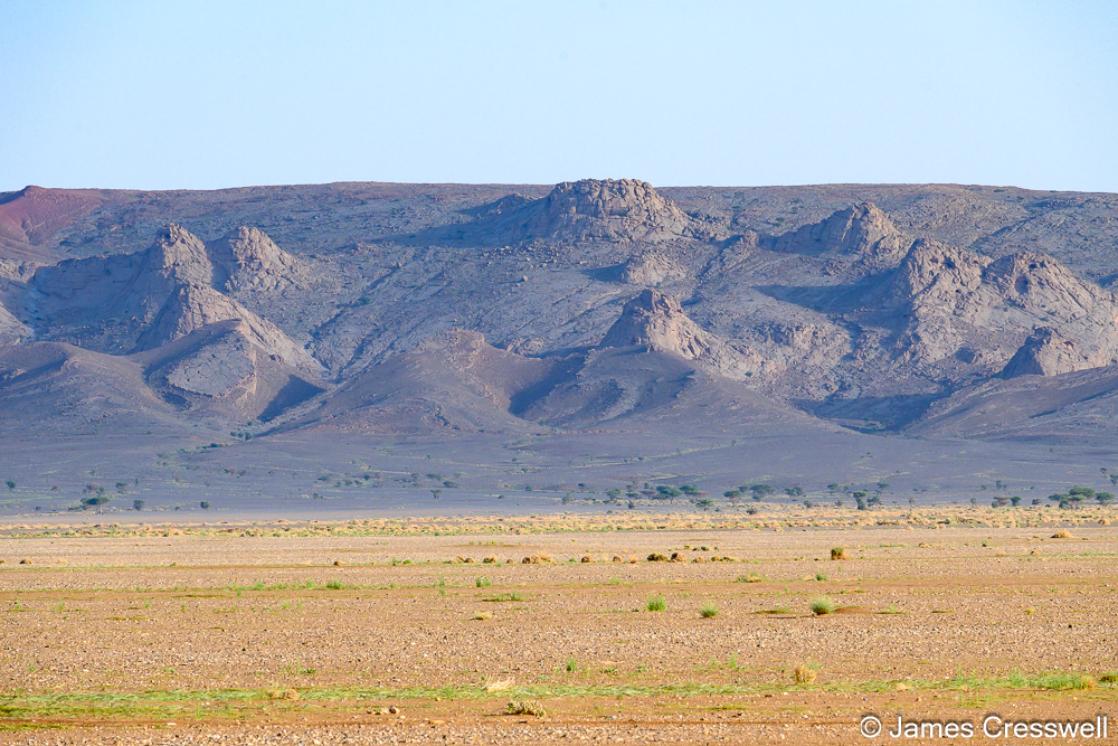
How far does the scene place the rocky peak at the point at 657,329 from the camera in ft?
603

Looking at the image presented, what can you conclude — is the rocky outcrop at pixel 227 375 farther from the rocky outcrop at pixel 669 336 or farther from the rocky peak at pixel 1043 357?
the rocky peak at pixel 1043 357

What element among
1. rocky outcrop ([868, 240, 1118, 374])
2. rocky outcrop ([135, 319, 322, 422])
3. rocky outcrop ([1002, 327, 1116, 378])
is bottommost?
rocky outcrop ([135, 319, 322, 422])

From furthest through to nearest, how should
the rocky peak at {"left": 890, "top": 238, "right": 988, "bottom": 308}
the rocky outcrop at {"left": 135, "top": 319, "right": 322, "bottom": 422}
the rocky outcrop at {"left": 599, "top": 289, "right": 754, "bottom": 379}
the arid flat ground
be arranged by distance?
the rocky peak at {"left": 890, "top": 238, "right": 988, "bottom": 308}
the rocky outcrop at {"left": 599, "top": 289, "right": 754, "bottom": 379}
the rocky outcrop at {"left": 135, "top": 319, "right": 322, "bottom": 422}
the arid flat ground

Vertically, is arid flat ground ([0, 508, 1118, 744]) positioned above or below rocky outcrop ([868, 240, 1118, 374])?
below

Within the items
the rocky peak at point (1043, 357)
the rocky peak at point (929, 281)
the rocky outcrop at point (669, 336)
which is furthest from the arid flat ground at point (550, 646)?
the rocky peak at point (929, 281)

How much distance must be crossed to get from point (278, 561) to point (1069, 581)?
24.0 m

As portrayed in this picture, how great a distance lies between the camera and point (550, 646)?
83.5 feet

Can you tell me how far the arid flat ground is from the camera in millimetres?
18516

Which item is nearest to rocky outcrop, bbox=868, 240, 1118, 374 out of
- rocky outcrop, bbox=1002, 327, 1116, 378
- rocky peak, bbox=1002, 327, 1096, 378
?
rocky outcrop, bbox=1002, 327, 1116, 378

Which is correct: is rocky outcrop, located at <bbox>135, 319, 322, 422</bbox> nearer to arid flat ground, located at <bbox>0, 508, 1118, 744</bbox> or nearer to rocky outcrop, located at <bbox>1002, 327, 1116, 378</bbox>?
rocky outcrop, located at <bbox>1002, 327, 1116, 378</bbox>

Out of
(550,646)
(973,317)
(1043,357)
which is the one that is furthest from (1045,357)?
(550,646)

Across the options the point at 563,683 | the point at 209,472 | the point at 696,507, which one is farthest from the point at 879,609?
the point at 209,472

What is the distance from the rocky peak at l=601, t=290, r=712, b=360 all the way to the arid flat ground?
432ft

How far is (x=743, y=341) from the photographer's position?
19462 centimetres
